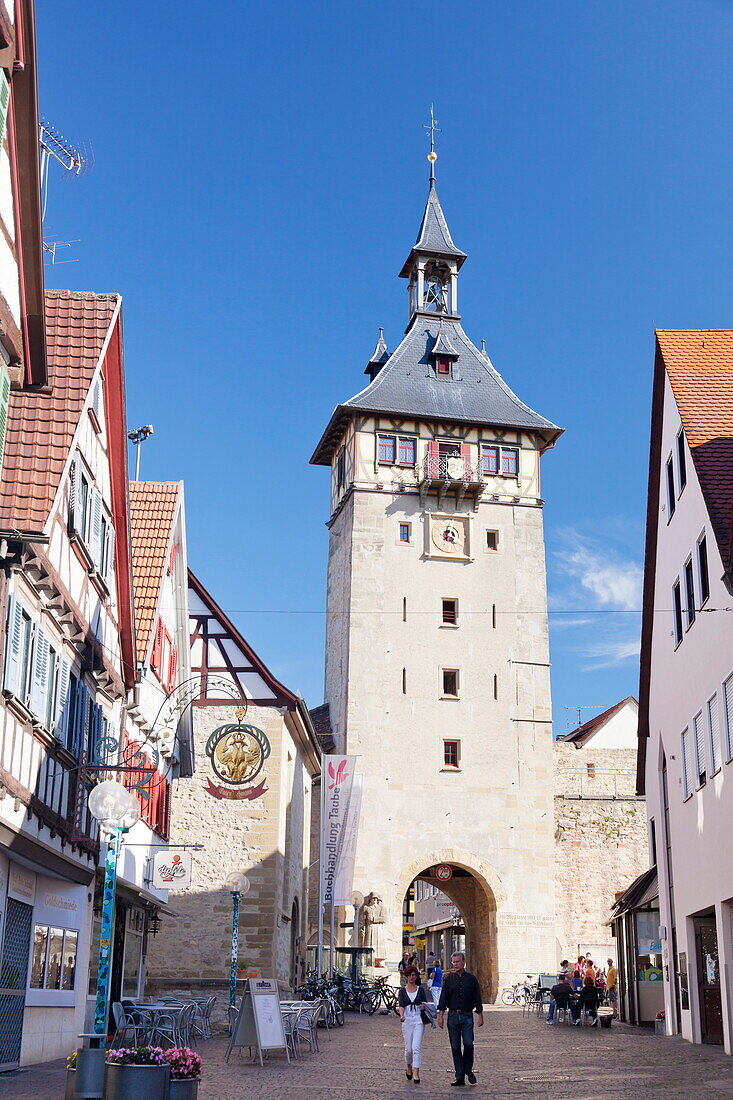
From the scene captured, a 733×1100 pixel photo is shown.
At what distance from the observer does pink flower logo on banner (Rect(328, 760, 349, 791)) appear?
32250 mm

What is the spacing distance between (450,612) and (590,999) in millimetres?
20517

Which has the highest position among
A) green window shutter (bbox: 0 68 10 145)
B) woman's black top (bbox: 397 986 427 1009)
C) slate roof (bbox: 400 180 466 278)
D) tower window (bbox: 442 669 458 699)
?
slate roof (bbox: 400 180 466 278)

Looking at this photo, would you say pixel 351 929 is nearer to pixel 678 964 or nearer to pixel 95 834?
pixel 678 964

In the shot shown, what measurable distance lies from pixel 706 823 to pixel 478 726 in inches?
1080

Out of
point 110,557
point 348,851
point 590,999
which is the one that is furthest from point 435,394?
point 110,557

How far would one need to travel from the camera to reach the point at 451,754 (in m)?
44.7

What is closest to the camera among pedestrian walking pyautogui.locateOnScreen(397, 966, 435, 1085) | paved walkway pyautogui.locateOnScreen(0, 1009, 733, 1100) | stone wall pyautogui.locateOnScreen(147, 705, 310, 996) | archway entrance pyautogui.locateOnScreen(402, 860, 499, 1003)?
paved walkway pyautogui.locateOnScreen(0, 1009, 733, 1100)

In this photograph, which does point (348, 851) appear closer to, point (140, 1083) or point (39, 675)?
point (39, 675)

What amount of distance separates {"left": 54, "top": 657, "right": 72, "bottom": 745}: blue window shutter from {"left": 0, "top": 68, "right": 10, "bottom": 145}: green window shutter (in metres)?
6.20

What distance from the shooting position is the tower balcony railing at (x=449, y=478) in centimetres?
4644

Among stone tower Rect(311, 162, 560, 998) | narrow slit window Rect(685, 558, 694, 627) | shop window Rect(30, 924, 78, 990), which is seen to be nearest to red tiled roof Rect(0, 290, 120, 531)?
shop window Rect(30, 924, 78, 990)

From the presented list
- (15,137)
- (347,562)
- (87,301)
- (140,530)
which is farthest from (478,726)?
(15,137)

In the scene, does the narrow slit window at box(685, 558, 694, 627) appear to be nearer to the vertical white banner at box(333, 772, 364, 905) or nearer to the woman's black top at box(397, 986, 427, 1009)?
the woman's black top at box(397, 986, 427, 1009)

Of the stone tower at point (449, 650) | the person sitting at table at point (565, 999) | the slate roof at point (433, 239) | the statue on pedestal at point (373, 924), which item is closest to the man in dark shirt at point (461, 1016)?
the person sitting at table at point (565, 999)
